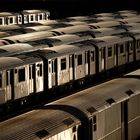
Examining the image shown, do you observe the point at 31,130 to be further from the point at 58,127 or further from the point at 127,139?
the point at 127,139

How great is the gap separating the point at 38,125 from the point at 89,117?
262cm

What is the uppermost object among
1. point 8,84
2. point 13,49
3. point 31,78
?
point 13,49

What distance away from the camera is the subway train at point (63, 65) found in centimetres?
2411

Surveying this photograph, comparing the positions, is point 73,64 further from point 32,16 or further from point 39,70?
point 32,16

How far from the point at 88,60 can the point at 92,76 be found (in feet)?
5.49

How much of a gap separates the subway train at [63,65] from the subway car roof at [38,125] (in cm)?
833

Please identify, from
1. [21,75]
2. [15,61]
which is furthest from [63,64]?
[15,61]

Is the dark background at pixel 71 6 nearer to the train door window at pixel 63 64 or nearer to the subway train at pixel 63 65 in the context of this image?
the subway train at pixel 63 65

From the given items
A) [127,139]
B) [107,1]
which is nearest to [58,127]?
[127,139]

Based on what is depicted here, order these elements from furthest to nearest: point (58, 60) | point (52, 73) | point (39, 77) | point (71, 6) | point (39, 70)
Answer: point (71, 6) < point (58, 60) < point (52, 73) < point (39, 77) < point (39, 70)

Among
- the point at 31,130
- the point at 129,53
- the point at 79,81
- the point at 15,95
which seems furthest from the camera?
the point at 129,53

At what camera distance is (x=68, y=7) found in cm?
7981

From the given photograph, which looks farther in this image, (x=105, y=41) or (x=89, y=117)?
(x=105, y=41)

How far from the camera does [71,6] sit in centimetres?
7962
